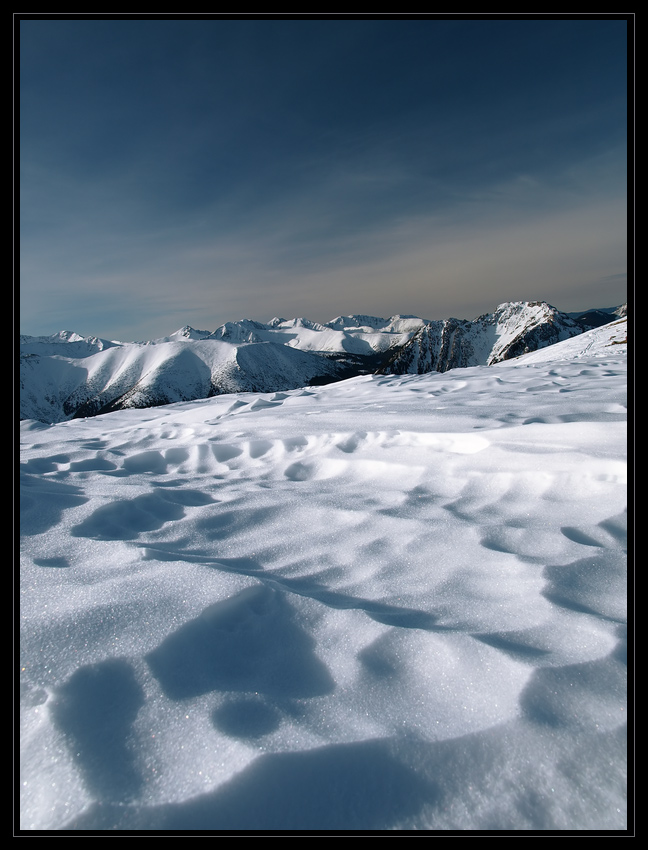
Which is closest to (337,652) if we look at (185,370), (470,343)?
(185,370)

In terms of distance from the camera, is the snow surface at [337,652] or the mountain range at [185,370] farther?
the mountain range at [185,370]

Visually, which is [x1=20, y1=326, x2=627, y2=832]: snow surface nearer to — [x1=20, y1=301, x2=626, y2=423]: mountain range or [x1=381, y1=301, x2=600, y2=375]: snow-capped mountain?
[x1=20, y1=301, x2=626, y2=423]: mountain range

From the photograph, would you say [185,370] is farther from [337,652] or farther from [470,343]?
[337,652]

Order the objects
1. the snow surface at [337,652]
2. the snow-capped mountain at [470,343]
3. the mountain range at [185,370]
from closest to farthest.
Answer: the snow surface at [337,652]
the mountain range at [185,370]
the snow-capped mountain at [470,343]

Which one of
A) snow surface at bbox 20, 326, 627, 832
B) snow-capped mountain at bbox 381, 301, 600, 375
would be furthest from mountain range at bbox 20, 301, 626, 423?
snow surface at bbox 20, 326, 627, 832

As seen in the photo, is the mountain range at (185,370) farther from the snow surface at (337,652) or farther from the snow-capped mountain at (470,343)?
the snow surface at (337,652)

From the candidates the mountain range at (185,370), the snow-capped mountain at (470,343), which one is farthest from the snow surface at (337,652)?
the snow-capped mountain at (470,343)

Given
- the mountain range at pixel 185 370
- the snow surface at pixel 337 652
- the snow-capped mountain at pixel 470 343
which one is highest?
the snow-capped mountain at pixel 470 343
